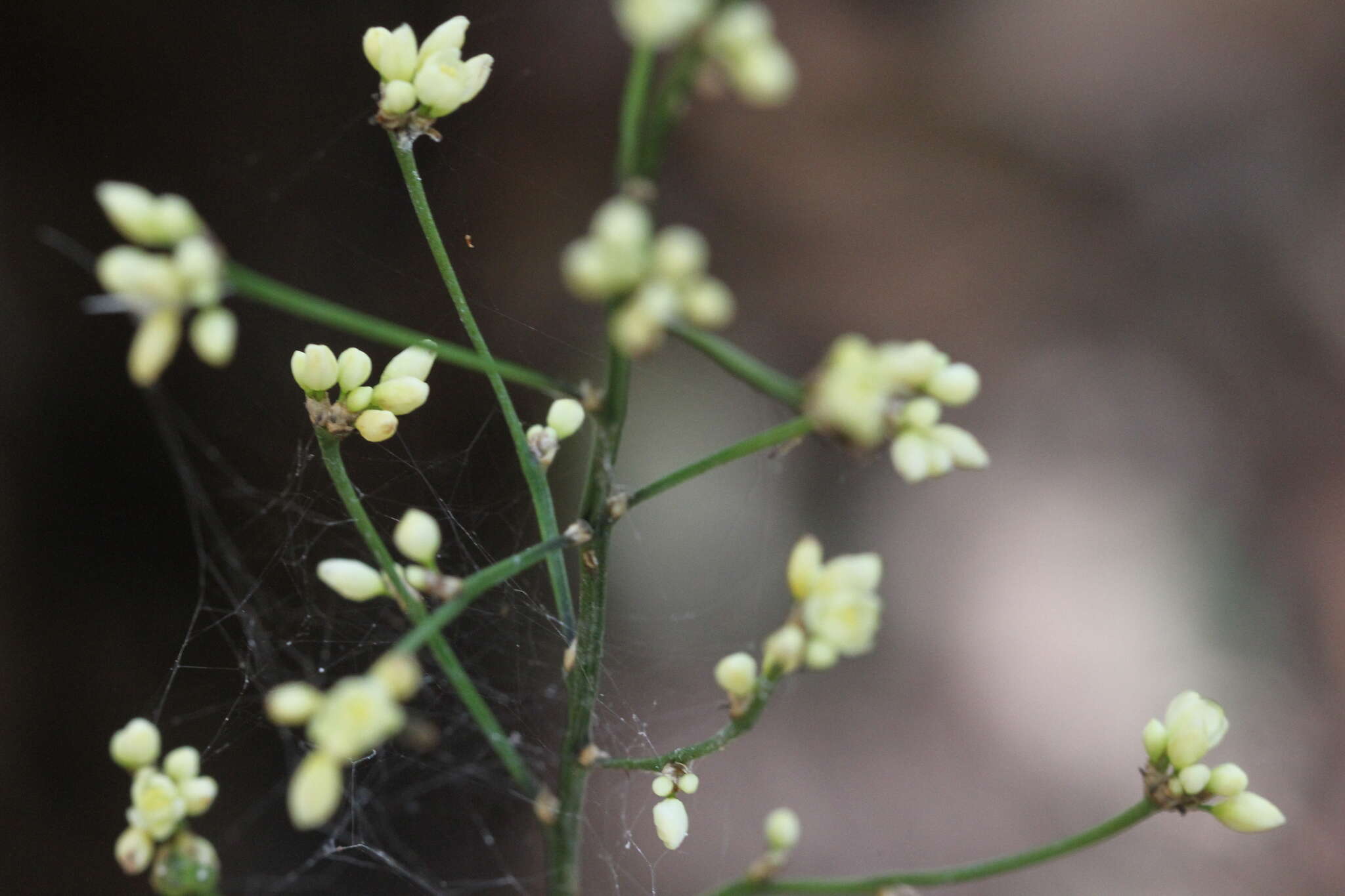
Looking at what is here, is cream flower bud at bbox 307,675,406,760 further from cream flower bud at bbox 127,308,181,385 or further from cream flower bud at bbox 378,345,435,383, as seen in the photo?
cream flower bud at bbox 378,345,435,383

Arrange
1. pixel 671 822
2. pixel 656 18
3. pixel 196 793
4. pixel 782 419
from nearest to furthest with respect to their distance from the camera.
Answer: pixel 656 18, pixel 196 793, pixel 671 822, pixel 782 419

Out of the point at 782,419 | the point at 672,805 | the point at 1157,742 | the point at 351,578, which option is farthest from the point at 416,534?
the point at 782,419

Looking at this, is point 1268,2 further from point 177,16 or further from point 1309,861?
point 177,16

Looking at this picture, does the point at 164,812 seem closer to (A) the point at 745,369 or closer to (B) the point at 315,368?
(B) the point at 315,368

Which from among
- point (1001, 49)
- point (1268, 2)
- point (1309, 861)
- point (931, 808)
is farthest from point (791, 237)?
point (1309, 861)

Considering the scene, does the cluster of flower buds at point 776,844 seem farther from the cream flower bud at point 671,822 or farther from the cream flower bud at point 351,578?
the cream flower bud at point 351,578

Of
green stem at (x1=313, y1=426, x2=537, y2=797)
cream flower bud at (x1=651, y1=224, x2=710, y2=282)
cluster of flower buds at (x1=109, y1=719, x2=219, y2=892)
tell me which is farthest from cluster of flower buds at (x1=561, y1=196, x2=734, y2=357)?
cluster of flower buds at (x1=109, y1=719, x2=219, y2=892)
